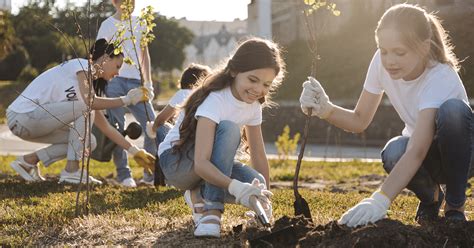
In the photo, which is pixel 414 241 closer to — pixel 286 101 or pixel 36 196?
pixel 36 196

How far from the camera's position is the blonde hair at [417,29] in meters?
3.69

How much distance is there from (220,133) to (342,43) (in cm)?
2190

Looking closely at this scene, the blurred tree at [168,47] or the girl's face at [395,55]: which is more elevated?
the girl's face at [395,55]

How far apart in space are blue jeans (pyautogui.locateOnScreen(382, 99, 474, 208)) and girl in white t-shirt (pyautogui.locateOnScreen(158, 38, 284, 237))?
0.72 m

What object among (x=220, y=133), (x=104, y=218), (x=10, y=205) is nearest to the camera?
(x=220, y=133)

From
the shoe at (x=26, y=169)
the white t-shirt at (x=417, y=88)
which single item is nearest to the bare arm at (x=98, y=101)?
the shoe at (x=26, y=169)

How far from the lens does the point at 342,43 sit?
25.4 metres

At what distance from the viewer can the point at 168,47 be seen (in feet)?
191

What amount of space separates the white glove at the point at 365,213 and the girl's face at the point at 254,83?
87 centimetres

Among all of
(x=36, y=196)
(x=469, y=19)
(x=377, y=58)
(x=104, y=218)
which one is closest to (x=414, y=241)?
(x=377, y=58)

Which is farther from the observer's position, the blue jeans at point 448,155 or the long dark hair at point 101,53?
the long dark hair at point 101,53

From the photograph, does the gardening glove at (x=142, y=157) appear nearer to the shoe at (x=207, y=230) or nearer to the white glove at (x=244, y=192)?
the shoe at (x=207, y=230)

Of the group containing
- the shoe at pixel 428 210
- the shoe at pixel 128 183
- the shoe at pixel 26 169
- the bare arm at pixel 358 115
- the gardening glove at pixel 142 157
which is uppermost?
the bare arm at pixel 358 115

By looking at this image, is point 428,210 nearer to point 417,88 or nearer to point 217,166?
point 417,88
